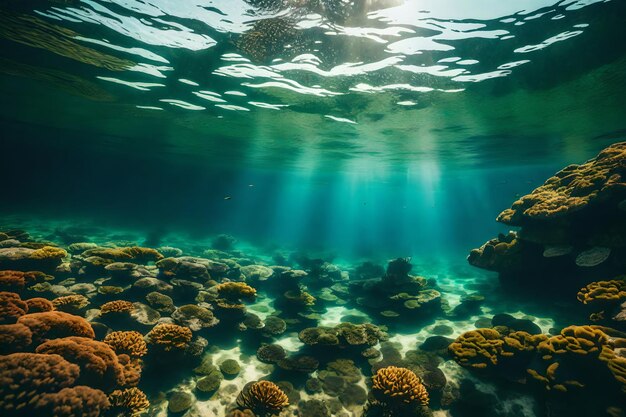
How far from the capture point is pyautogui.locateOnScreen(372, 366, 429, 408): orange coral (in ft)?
20.5

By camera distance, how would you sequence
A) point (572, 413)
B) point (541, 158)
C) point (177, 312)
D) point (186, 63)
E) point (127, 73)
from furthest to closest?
1. point (541, 158)
2. point (127, 73)
3. point (186, 63)
4. point (177, 312)
5. point (572, 413)

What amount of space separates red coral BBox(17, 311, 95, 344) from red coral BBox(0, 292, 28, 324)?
1.36 ft

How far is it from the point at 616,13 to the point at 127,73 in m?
20.2

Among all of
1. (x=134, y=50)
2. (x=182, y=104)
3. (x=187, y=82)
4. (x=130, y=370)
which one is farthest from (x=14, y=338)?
(x=182, y=104)

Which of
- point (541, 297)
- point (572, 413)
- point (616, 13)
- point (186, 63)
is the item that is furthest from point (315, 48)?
point (541, 297)

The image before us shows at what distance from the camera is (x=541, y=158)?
32156mm

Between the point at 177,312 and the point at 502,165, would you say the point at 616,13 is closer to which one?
the point at 177,312

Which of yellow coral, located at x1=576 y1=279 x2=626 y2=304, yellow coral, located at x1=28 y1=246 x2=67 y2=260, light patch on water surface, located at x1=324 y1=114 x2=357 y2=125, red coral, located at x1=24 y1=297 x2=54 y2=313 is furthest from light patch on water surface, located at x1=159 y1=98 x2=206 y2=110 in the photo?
yellow coral, located at x1=576 y1=279 x2=626 y2=304

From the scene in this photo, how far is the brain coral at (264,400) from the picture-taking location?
621cm

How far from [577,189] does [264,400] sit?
12.2m

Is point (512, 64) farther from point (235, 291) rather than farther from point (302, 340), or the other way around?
point (235, 291)

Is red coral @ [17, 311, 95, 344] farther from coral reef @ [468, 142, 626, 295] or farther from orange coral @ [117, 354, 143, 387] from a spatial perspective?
coral reef @ [468, 142, 626, 295]

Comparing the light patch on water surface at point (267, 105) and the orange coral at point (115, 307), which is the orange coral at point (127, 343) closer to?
the orange coral at point (115, 307)

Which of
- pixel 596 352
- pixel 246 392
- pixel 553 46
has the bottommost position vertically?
pixel 246 392
